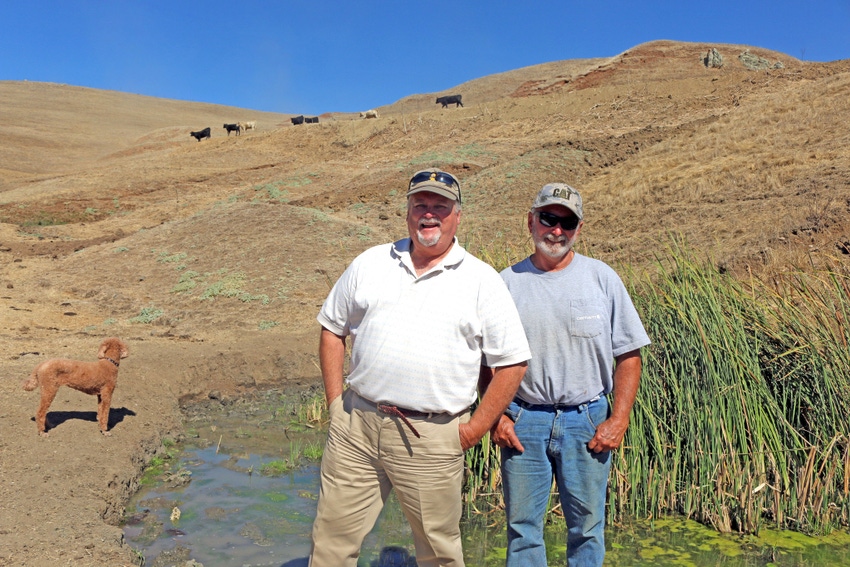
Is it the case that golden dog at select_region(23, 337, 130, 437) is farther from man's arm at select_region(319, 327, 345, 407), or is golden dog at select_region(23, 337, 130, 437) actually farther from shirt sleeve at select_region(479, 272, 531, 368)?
shirt sleeve at select_region(479, 272, 531, 368)

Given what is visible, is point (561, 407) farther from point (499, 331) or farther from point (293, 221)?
point (293, 221)

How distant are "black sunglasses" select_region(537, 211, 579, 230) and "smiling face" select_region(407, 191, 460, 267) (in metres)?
0.42

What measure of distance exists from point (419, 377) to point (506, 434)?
0.53 metres

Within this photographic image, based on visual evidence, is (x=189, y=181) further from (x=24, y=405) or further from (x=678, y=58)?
(x=678, y=58)

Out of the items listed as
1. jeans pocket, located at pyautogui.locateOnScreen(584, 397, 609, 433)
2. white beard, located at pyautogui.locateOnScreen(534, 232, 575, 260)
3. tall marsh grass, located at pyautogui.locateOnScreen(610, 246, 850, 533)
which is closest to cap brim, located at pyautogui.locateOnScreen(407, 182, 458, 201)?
white beard, located at pyautogui.locateOnScreen(534, 232, 575, 260)

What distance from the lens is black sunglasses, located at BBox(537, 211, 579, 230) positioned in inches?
126

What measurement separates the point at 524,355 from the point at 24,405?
16.8ft

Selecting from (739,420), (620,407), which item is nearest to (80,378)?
(620,407)

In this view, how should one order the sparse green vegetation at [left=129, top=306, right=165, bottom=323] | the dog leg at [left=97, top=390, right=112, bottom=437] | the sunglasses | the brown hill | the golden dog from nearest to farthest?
1. the sunglasses
2. the golden dog
3. the dog leg at [left=97, top=390, right=112, bottom=437]
4. the brown hill
5. the sparse green vegetation at [left=129, top=306, right=165, bottom=323]

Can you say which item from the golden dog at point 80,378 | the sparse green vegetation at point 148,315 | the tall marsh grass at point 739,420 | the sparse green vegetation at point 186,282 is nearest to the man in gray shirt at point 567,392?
the tall marsh grass at point 739,420

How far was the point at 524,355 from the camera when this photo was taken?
9.66 feet

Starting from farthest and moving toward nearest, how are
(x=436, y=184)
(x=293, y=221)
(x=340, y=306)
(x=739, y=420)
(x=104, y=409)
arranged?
(x=293, y=221), (x=104, y=409), (x=739, y=420), (x=340, y=306), (x=436, y=184)

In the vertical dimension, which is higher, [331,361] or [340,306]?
[340,306]

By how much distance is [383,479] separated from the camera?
10.2ft
